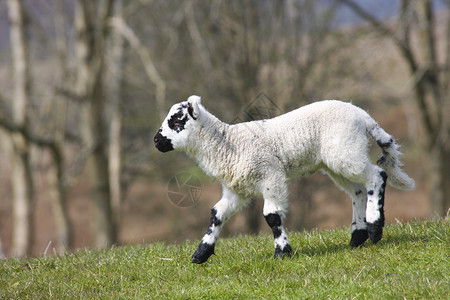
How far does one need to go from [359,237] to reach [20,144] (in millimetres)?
12999

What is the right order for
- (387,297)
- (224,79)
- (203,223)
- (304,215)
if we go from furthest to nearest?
(203,223)
(304,215)
(224,79)
(387,297)

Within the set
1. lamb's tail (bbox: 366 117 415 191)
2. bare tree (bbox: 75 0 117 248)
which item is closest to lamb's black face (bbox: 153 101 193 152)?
lamb's tail (bbox: 366 117 415 191)

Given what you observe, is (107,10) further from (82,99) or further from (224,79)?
(224,79)

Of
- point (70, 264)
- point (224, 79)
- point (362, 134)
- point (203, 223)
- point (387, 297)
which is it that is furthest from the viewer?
point (203, 223)

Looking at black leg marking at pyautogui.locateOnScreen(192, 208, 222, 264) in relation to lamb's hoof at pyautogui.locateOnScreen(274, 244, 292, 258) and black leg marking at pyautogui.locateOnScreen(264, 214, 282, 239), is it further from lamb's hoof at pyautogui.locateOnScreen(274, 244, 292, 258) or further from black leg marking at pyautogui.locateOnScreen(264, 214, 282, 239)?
lamb's hoof at pyautogui.locateOnScreen(274, 244, 292, 258)

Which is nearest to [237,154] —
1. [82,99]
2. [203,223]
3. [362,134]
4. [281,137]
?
[281,137]

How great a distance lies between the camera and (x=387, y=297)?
164 inches

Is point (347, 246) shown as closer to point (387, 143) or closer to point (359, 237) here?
point (359, 237)

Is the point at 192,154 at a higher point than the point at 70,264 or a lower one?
higher

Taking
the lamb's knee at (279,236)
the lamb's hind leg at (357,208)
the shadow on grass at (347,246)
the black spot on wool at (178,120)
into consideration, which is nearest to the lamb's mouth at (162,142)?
the black spot on wool at (178,120)

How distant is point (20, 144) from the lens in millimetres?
16109

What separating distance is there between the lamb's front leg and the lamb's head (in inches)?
27.2

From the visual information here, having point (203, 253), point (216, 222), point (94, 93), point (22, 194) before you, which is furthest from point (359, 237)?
point (22, 194)

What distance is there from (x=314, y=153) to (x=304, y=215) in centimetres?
1055
